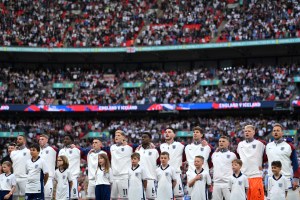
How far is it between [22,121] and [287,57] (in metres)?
23.5

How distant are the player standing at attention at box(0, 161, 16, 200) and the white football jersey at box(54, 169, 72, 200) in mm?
1290

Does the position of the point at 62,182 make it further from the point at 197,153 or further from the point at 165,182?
the point at 197,153

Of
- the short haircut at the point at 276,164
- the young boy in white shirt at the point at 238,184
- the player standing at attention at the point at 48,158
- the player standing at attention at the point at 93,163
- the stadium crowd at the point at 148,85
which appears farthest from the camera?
the stadium crowd at the point at 148,85

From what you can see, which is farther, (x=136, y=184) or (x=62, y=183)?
(x=62, y=183)

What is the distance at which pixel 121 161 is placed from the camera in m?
17.3

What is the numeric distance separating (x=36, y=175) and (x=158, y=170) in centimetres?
348

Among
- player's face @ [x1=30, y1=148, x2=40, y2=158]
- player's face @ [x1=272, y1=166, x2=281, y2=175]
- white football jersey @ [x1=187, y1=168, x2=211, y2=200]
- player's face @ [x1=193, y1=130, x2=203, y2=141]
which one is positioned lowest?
white football jersey @ [x1=187, y1=168, x2=211, y2=200]

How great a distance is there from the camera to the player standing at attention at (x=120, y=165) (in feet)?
56.3

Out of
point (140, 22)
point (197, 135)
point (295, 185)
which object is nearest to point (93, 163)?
point (197, 135)

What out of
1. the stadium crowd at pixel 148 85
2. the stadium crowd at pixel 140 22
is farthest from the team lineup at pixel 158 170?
the stadium crowd at pixel 140 22

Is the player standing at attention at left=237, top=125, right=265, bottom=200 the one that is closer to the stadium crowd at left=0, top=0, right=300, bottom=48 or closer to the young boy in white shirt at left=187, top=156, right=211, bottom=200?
the young boy in white shirt at left=187, top=156, right=211, bottom=200

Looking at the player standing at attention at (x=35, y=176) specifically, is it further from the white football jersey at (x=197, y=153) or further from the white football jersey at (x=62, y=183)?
the white football jersey at (x=197, y=153)

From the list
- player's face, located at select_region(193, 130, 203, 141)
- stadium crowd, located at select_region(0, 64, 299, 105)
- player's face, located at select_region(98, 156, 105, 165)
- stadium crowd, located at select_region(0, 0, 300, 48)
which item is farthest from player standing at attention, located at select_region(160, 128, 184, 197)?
stadium crowd, located at select_region(0, 0, 300, 48)

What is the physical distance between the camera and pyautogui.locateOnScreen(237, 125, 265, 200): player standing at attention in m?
15.6
